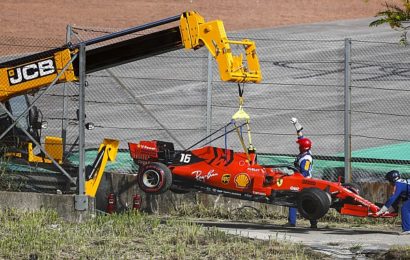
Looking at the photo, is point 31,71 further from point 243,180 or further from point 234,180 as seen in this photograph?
point 243,180

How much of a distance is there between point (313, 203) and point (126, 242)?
3579 millimetres

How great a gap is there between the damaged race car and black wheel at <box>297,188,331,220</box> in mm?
14

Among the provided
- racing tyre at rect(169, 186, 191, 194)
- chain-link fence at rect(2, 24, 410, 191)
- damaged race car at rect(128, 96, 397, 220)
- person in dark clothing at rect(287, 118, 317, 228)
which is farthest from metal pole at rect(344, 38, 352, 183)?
racing tyre at rect(169, 186, 191, 194)

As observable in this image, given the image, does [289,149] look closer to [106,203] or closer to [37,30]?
[106,203]

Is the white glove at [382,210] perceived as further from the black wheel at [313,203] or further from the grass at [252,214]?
the grass at [252,214]

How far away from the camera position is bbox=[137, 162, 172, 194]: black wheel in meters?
16.5

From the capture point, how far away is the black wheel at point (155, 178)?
1648cm

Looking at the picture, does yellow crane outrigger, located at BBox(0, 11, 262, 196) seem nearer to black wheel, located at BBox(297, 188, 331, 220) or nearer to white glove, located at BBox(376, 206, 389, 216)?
black wheel, located at BBox(297, 188, 331, 220)

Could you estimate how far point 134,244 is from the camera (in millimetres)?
13062

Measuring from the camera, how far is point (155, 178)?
16.6 m

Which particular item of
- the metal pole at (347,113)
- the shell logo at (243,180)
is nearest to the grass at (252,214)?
the metal pole at (347,113)

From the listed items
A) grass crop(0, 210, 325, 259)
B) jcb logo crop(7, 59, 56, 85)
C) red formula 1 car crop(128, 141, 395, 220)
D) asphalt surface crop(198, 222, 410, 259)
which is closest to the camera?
grass crop(0, 210, 325, 259)

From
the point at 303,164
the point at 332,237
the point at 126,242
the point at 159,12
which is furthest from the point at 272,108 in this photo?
the point at 159,12

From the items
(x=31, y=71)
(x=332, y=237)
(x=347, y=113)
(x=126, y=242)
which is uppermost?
(x=31, y=71)
